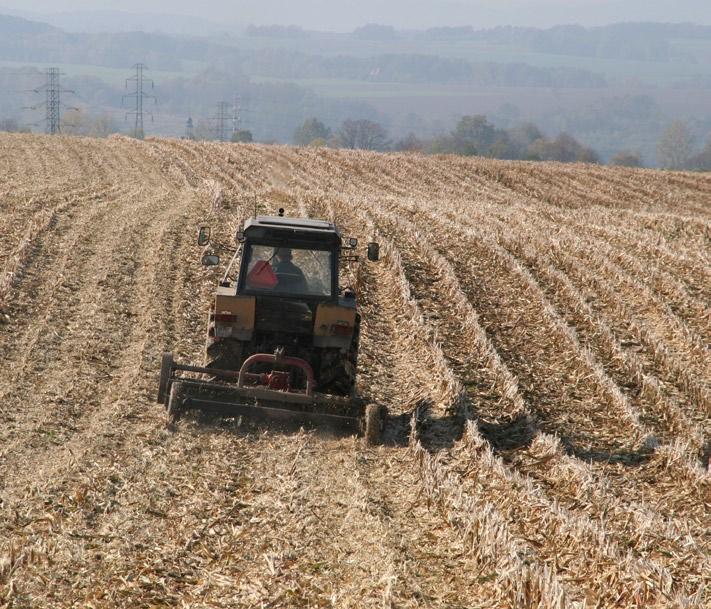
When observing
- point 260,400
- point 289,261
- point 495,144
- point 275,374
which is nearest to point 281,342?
point 275,374

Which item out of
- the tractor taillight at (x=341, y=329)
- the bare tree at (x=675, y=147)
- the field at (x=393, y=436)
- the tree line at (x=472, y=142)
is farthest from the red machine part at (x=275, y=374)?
the bare tree at (x=675, y=147)

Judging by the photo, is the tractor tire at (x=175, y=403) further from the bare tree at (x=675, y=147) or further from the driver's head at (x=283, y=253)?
the bare tree at (x=675, y=147)

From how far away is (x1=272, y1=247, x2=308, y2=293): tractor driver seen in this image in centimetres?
1148

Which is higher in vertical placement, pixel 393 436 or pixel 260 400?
pixel 260 400

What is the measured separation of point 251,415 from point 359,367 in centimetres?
343

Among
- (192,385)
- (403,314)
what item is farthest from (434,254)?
(192,385)

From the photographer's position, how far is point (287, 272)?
1157 centimetres

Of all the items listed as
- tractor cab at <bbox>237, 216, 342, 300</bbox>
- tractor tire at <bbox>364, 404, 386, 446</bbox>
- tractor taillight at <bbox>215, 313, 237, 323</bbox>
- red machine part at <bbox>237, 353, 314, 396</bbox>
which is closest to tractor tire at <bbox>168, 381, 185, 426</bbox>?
red machine part at <bbox>237, 353, 314, 396</bbox>

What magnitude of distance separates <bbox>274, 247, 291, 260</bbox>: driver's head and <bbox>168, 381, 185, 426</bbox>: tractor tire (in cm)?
181

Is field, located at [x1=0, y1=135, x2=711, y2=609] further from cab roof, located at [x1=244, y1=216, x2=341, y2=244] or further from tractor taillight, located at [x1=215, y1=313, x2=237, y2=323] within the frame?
cab roof, located at [x1=244, y1=216, x2=341, y2=244]

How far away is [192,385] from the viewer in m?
11.1

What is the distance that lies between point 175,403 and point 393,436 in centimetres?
238

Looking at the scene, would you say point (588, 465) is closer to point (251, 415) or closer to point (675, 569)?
point (675, 569)

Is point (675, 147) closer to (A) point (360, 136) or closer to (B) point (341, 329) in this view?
(A) point (360, 136)
